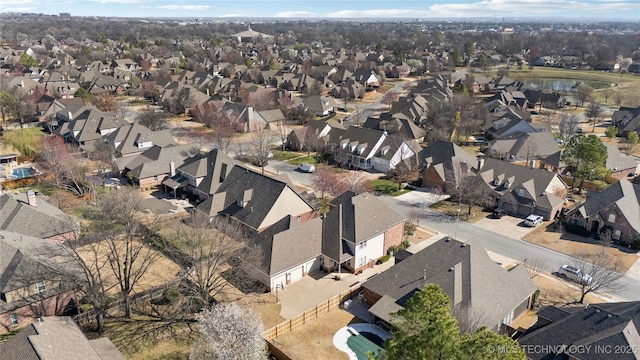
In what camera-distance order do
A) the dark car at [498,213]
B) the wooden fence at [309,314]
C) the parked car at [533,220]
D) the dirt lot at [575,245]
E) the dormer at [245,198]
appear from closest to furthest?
the wooden fence at [309,314]
the dirt lot at [575,245]
the dormer at [245,198]
the parked car at [533,220]
the dark car at [498,213]

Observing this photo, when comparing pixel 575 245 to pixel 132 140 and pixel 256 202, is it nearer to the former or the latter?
pixel 256 202

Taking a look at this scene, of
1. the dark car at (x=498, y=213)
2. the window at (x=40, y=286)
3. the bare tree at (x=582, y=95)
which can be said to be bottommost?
the dark car at (x=498, y=213)

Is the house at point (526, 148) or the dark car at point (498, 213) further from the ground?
the house at point (526, 148)

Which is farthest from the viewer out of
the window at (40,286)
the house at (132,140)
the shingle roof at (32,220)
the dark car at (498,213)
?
the house at (132,140)

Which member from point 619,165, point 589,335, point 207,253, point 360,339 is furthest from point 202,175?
point 619,165

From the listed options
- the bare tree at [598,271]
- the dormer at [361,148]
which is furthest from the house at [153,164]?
the bare tree at [598,271]

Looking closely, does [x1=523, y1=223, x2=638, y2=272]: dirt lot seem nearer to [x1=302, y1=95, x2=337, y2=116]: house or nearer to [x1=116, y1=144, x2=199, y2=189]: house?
[x1=116, y1=144, x2=199, y2=189]: house

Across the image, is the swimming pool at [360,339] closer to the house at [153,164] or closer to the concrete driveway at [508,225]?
the concrete driveway at [508,225]

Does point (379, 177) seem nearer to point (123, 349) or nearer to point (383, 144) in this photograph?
point (383, 144)
